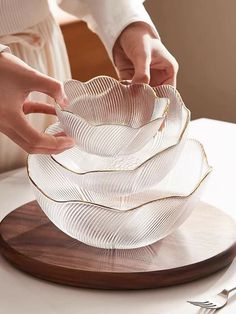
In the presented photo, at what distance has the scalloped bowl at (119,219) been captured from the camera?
3.27 feet

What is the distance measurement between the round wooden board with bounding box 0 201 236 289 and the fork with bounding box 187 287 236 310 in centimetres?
5

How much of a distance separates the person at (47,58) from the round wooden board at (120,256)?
129 millimetres

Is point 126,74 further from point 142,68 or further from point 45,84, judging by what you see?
point 45,84

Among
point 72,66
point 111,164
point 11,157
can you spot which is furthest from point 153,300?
point 72,66

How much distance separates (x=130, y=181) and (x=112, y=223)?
61 millimetres

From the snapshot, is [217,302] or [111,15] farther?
[111,15]

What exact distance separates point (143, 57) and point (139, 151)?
0.18 meters

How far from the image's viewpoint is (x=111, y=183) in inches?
40.7

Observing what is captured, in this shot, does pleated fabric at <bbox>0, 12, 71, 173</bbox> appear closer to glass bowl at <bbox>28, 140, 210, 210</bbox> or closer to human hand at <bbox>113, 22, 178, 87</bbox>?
human hand at <bbox>113, 22, 178, 87</bbox>

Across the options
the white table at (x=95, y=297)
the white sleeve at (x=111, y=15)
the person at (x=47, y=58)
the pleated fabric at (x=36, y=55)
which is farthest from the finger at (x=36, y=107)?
the pleated fabric at (x=36, y=55)

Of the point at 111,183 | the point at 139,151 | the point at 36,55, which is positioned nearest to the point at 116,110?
the point at 139,151

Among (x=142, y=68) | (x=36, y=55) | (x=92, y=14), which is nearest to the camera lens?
(x=142, y=68)

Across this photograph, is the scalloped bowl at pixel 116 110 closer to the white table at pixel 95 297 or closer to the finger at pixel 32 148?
the finger at pixel 32 148

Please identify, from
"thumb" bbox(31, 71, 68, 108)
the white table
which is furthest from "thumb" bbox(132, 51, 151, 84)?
the white table
